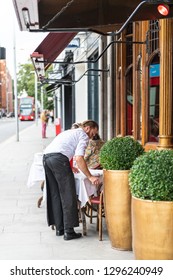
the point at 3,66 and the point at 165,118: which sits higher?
the point at 3,66

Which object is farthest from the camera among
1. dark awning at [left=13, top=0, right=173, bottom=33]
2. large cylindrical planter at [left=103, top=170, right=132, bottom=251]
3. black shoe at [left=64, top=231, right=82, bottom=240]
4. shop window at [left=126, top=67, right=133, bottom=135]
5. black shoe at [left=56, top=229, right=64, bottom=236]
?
shop window at [left=126, top=67, right=133, bottom=135]

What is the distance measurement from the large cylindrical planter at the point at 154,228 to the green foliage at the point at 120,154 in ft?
3.97

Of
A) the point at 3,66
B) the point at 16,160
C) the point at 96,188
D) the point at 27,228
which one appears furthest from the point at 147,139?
the point at 3,66

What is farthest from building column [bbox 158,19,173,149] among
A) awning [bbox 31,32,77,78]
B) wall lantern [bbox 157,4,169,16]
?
awning [bbox 31,32,77,78]

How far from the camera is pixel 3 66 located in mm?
146375

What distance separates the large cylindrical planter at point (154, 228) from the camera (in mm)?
4434

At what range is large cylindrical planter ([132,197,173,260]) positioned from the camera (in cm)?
443

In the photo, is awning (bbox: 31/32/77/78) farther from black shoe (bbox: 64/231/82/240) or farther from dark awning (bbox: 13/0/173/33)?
black shoe (bbox: 64/231/82/240)

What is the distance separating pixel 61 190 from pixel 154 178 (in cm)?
212

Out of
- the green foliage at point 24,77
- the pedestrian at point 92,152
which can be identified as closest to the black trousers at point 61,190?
the pedestrian at point 92,152

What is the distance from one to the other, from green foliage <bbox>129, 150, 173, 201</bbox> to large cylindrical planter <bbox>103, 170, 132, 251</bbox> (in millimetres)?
891

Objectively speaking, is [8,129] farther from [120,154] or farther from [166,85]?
[120,154]

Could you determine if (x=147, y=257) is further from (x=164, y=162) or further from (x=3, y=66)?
(x=3, y=66)

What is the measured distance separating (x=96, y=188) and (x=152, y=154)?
2021 millimetres
